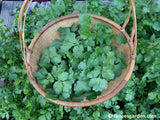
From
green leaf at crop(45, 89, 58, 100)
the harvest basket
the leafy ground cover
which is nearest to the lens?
green leaf at crop(45, 89, 58, 100)

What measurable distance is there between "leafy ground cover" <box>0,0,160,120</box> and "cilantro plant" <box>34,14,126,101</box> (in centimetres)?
24

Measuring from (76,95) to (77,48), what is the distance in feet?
1.29

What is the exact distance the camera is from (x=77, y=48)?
1.30m

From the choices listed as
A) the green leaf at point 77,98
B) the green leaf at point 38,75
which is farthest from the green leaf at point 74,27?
the green leaf at point 77,98

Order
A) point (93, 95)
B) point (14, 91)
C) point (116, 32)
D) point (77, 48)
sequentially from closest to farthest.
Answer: point (93, 95) < point (77, 48) < point (116, 32) < point (14, 91)

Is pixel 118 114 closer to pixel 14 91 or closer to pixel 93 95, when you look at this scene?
pixel 93 95

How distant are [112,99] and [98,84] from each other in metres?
0.32

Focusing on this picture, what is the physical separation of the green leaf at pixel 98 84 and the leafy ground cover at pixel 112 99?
0.95ft

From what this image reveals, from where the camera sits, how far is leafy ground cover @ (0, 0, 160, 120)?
1.35m

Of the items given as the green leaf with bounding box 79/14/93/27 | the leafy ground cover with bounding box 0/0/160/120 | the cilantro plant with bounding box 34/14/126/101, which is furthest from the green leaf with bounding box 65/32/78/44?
the leafy ground cover with bounding box 0/0/160/120

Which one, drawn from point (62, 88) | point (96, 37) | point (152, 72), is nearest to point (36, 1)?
point (96, 37)

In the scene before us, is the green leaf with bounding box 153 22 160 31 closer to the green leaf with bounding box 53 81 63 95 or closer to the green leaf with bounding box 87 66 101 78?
the green leaf with bounding box 87 66 101 78

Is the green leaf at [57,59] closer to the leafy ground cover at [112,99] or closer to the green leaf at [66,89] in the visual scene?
the green leaf at [66,89]

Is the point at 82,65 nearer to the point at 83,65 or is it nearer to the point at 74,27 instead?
the point at 83,65
